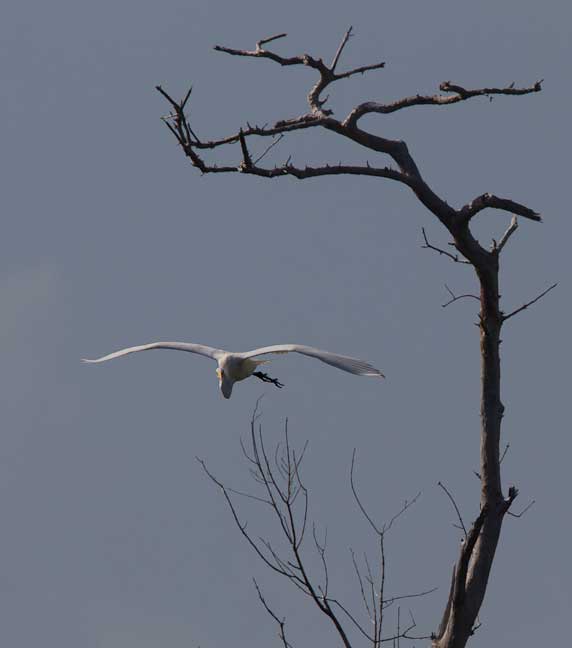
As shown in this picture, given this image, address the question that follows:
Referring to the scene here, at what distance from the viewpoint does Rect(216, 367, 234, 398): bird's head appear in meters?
13.3

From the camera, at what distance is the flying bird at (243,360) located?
1112 centimetres

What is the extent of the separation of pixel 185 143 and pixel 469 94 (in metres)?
1.97

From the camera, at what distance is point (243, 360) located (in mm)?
A: 13266

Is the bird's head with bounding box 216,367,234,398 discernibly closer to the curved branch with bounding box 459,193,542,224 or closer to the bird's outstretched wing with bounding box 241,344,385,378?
the bird's outstretched wing with bounding box 241,344,385,378

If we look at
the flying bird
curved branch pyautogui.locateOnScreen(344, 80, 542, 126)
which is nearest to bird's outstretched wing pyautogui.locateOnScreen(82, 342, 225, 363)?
the flying bird

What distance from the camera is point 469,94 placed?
1127 cm

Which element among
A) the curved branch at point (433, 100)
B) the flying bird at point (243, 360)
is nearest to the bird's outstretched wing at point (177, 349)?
the flying bird at point (243, 360)

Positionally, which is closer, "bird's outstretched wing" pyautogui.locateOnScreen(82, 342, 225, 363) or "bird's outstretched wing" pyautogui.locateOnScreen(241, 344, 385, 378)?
"bird's outstretched wing" pyautogui.locateOnScreen(241, 344, 385, 378)

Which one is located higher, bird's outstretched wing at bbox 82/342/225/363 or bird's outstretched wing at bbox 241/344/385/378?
bird's outstretched wing at bbox 82/342/225/363

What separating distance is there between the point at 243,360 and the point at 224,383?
243 millimetres

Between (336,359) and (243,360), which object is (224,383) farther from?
(336,359)

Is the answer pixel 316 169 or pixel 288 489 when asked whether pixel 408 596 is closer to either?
pixel 288 489

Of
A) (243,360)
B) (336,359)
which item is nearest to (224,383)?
(243,360)

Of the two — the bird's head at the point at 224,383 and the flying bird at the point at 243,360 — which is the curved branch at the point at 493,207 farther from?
the bird's head at the point at 224,383
